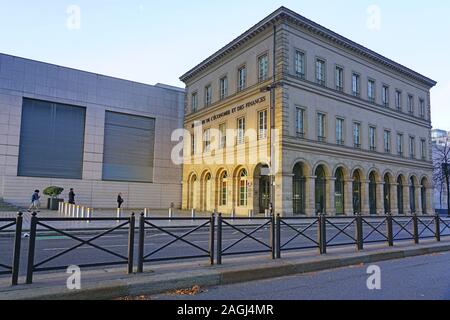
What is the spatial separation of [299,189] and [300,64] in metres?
9.73

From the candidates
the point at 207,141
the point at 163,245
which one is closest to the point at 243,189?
the point at 207,141

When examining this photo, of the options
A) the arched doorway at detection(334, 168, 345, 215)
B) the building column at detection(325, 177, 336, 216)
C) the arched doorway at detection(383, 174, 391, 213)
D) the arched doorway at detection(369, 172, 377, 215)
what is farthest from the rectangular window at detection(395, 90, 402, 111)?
the building column at detection(325, 177, 336, 216)

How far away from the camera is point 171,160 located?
38.8 m

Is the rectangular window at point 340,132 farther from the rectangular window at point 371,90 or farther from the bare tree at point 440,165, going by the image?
the bare tree at point 440,165

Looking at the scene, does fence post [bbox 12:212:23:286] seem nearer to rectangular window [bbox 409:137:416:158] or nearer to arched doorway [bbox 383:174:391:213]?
arched doorway [bbox 383:174:391:213]

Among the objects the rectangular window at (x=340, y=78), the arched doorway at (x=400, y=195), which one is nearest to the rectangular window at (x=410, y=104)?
the arched doorway at (x=400, y=195)

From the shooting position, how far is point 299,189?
95.9 feet

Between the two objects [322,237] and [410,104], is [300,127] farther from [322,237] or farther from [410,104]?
[322,237]

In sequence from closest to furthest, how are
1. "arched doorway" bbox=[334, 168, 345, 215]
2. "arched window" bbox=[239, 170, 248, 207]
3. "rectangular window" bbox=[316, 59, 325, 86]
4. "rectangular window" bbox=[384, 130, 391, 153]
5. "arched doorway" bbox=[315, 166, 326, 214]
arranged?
"arched doorway" bbox=[315, 166, 326, 214] < "arched window" bbox=[239, 170, 248, 207] < "rectangular window" bbox=[316, 59, 325, 86] < "arched doorway" bbox=[334, 168, 345, 215] < "rectangular window" bbox=[384, 130, 391, 153]

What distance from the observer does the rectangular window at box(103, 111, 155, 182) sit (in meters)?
34.9

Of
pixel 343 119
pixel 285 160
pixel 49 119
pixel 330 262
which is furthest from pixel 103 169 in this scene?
pixel 330 262

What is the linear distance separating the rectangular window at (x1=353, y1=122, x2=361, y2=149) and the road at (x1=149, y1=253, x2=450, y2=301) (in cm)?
2562

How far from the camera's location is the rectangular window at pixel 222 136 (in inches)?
1323

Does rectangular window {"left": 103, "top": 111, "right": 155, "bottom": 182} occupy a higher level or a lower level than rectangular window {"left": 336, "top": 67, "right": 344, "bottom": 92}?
lower
